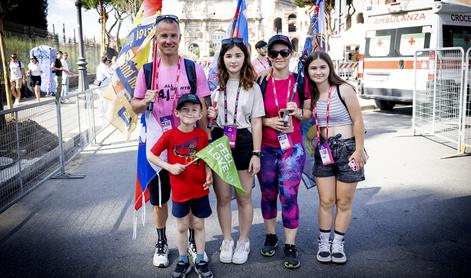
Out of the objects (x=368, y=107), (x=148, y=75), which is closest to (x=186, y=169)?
(x=148, y=75)

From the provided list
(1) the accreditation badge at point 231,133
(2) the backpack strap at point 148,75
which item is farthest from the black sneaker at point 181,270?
(2) the backpack strap at point 148,75

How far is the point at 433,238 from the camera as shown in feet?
13.4

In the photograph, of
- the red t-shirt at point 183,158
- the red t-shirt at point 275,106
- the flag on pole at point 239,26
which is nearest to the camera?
the red t-shirt at point 183,158

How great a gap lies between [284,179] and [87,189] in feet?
11.3

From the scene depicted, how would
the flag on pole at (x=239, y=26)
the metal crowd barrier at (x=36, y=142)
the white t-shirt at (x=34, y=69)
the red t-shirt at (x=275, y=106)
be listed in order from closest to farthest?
the red t-shirt at (x=275, y=106) < the flag on pole at (x=239, y=26) < the metal crowd barrier at (x=36, y=142) < the white t-shirt at (x=34, y=69)

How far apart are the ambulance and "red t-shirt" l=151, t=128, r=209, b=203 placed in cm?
1014

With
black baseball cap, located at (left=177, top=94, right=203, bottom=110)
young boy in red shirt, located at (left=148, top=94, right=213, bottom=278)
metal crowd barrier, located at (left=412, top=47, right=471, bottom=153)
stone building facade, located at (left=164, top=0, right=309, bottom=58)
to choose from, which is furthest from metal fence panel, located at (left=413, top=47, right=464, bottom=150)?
stone building facade, located at (left=164, top=0, right=309, bottom=58)

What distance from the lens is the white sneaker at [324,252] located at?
362cm

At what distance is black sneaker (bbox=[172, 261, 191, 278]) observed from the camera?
3.38m

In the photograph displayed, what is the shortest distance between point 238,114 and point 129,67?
106 cm

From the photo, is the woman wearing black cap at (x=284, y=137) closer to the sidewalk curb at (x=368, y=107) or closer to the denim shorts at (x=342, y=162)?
the denim shorts at (x=342, y=162)

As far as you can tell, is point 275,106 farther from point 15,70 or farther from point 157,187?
point 15,70

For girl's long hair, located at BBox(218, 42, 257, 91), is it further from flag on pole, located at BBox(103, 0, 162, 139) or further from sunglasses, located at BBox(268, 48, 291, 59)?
flag on pole, located at BBox(103, 0, 162, 139)

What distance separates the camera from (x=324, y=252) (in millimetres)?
3654
